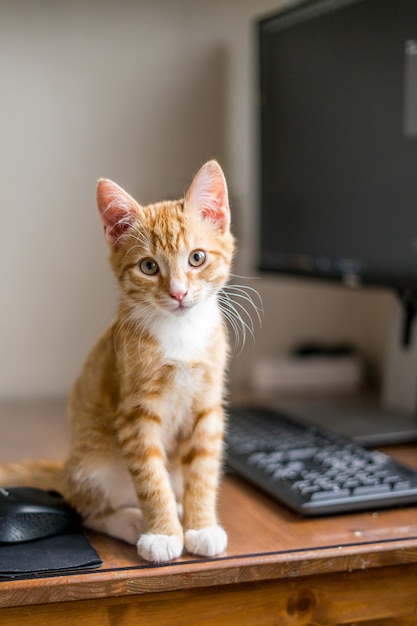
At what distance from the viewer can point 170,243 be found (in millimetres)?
898

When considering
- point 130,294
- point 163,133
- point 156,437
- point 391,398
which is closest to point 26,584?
point 156,437

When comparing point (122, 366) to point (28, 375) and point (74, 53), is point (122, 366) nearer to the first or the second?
point (28, 375)

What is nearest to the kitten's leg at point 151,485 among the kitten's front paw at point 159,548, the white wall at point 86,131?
the kitten's front paw at point 159,548

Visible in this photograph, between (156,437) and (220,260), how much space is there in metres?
0.22

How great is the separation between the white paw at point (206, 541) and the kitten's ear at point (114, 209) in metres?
0.34

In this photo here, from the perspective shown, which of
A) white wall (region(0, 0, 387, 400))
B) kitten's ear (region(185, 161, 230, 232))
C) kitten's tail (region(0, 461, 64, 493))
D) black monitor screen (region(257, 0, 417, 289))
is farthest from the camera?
white wall (region(0, 0, 387, 400))

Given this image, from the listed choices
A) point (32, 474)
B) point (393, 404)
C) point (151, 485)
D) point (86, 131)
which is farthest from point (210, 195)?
point (86, 131)

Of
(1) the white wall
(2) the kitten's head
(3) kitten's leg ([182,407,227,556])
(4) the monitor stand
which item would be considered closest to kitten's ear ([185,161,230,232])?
(2) the kitten's head

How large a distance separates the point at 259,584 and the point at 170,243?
1.24ft

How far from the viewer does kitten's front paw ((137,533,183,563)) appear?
85 cm

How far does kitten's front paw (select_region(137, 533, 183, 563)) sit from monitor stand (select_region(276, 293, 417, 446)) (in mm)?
517

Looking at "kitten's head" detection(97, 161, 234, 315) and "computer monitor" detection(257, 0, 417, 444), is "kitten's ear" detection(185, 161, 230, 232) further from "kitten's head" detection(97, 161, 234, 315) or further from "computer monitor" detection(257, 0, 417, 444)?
"computer monitor" detection(257, 0, 417, 444)

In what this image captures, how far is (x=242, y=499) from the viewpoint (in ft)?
3.47

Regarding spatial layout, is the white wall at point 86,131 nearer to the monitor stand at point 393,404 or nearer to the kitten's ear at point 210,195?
the monitor stand at point 393,404
